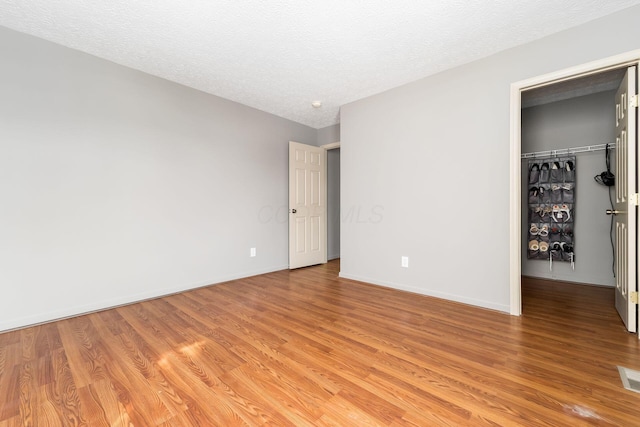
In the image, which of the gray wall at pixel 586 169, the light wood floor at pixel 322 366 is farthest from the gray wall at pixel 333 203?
the gray wall at pixel 586 169

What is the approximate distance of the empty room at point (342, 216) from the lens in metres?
1.52

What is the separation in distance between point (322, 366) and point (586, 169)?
4.33m

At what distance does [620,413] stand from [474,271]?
1510mm

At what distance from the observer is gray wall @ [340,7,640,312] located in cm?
241

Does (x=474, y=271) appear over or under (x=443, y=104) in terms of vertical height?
under

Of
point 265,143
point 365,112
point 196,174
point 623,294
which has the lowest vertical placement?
point 623,294

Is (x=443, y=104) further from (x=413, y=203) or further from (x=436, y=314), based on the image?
(x=436, y=314)

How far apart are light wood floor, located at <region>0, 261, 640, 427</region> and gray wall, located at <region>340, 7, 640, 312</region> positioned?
0.52 metres

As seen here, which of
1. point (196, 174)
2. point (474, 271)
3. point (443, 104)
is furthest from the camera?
point (196, 174)

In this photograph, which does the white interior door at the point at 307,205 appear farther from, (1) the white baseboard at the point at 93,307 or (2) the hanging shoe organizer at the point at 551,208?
(2) the hanging shoe organizer at the point at 551,208

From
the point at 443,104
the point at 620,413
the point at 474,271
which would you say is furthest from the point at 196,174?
the point at 620,413

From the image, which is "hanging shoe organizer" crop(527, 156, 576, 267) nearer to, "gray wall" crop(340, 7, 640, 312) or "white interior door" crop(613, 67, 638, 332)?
"white interior door" crop(613, 67, 638, 332)

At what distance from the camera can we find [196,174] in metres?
3.41

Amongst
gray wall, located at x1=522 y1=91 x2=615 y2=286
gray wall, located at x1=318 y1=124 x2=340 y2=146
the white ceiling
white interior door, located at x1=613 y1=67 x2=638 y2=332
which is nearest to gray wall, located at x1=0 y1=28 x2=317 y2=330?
the white ceiling
